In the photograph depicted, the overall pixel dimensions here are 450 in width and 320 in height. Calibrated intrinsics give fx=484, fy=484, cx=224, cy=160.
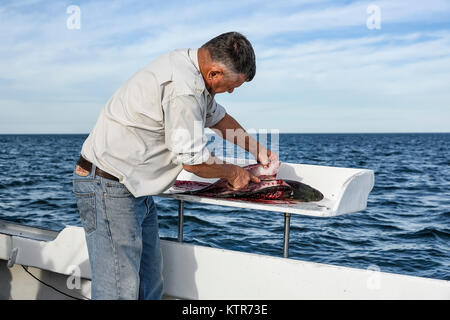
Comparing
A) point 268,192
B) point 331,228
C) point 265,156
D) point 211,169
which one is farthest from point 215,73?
point 331,228

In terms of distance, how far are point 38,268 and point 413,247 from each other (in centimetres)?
574

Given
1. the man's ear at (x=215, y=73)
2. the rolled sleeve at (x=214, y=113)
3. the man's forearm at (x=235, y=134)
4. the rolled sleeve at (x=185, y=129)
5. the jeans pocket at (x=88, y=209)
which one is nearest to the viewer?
the rolled sleeve at (x=185, y=129)

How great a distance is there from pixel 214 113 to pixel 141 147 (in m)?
0.81

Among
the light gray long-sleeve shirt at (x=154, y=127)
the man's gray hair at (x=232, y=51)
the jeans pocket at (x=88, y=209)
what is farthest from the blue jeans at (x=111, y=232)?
the man's gray hair at (x=232, y=51)

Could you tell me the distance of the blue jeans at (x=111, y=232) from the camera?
2.41 meters

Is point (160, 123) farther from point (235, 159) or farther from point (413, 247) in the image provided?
point (413, 247)

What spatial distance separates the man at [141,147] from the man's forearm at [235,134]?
0.59 meters

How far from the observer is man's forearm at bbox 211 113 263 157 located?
3172 millimetres

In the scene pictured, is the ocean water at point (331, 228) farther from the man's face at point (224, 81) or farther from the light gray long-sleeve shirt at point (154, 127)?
the light gray long-sleeve shirt at point (154, 127)

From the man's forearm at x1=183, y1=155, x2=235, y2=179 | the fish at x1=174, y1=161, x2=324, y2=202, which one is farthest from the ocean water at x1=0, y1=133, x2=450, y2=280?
the man's forearm at x1=183, y1=155, x2=235, y2=179

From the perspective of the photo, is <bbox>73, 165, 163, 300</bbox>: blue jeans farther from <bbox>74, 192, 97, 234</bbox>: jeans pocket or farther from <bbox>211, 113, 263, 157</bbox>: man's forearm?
<bbox>211, 113, 263, 157</bbox>: man's forearm

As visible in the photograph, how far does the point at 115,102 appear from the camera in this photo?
2.41m

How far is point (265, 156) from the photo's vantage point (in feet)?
10.6
